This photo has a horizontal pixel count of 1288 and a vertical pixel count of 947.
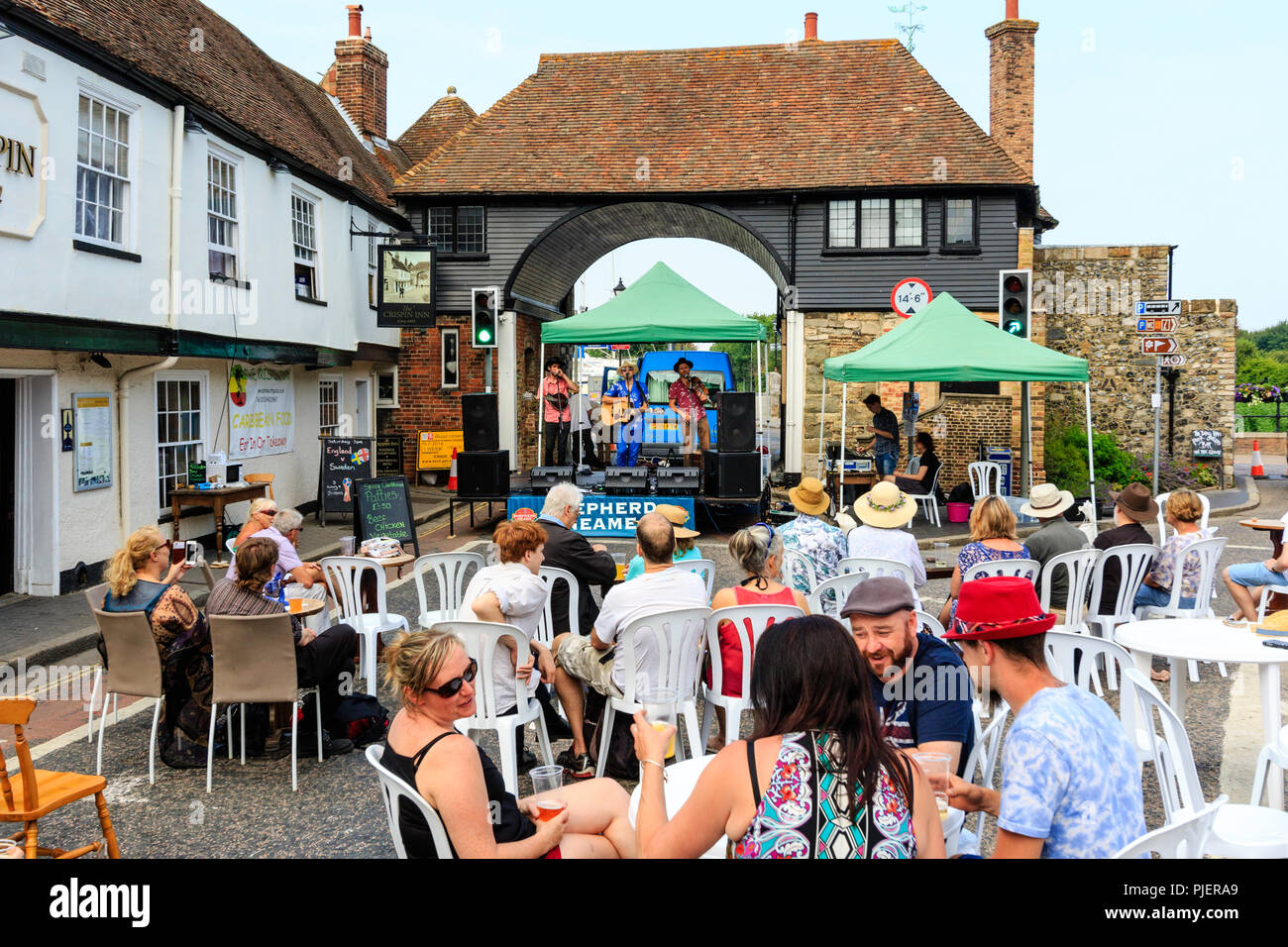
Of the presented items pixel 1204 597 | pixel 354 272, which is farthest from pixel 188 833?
pixel 354 272

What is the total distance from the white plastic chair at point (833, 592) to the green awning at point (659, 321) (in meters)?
8.03

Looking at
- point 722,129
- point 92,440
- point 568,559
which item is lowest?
point 568,559

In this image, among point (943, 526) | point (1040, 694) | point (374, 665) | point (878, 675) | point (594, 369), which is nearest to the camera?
point (1040, 694)

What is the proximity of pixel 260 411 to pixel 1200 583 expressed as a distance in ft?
42.5

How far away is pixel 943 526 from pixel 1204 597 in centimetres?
772

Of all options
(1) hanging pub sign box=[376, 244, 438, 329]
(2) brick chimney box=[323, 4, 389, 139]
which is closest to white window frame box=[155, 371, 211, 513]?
(1) hanging pub sign box=[376, 244, 438, 329]

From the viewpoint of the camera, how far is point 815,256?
776 inches

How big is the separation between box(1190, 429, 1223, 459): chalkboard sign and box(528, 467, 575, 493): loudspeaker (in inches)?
599

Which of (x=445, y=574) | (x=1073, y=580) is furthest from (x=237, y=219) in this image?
(x=1073, y=580)

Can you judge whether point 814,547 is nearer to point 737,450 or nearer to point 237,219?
point 737,450

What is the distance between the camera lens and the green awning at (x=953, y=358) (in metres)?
12.1

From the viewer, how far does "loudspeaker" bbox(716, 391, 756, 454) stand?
44.6ft

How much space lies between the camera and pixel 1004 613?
2.72 metres
